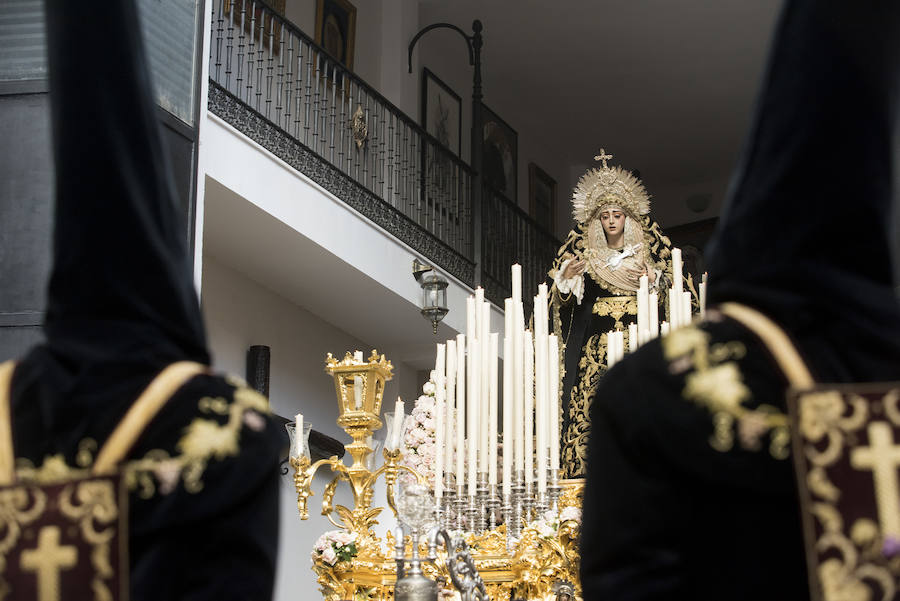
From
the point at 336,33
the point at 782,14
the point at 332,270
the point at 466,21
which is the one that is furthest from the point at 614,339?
the point at 466,21

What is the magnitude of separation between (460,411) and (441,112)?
8.30 metres

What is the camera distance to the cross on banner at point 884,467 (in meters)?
1.32

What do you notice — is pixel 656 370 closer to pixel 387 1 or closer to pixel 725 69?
pixel 387 1

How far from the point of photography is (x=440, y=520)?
166 inches

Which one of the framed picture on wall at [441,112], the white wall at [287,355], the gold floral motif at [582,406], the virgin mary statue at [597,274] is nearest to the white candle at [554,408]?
the gold floral motif at [582,406]

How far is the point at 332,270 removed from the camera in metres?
9.32

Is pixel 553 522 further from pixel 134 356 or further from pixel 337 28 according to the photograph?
pixel 337 28

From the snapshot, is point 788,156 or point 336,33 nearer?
point 788,156

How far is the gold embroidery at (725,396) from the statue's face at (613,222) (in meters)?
5.77

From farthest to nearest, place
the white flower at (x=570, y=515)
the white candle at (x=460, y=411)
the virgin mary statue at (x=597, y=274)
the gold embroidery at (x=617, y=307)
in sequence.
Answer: the gold embroidery at (x=617, y=307) < the virgin mary statue at (x=597, y=274) < the white candle at (x=460, y=411) < the white flower at (x=570, y=515)

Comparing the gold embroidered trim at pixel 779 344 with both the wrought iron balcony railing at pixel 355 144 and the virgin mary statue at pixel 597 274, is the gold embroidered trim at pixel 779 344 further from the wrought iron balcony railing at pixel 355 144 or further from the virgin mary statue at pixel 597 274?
the wrought iron balcony railing at pixel 355 144

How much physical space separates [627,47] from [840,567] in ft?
37.2

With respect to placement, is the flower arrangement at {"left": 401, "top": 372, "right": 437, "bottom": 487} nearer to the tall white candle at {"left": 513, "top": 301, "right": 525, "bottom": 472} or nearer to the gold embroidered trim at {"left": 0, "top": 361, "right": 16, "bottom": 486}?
the tall white candle at {"left": 513, "top": 301, "right": 525, "bottom": 472}

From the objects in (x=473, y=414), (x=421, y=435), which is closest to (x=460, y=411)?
(x=473, y=414)
